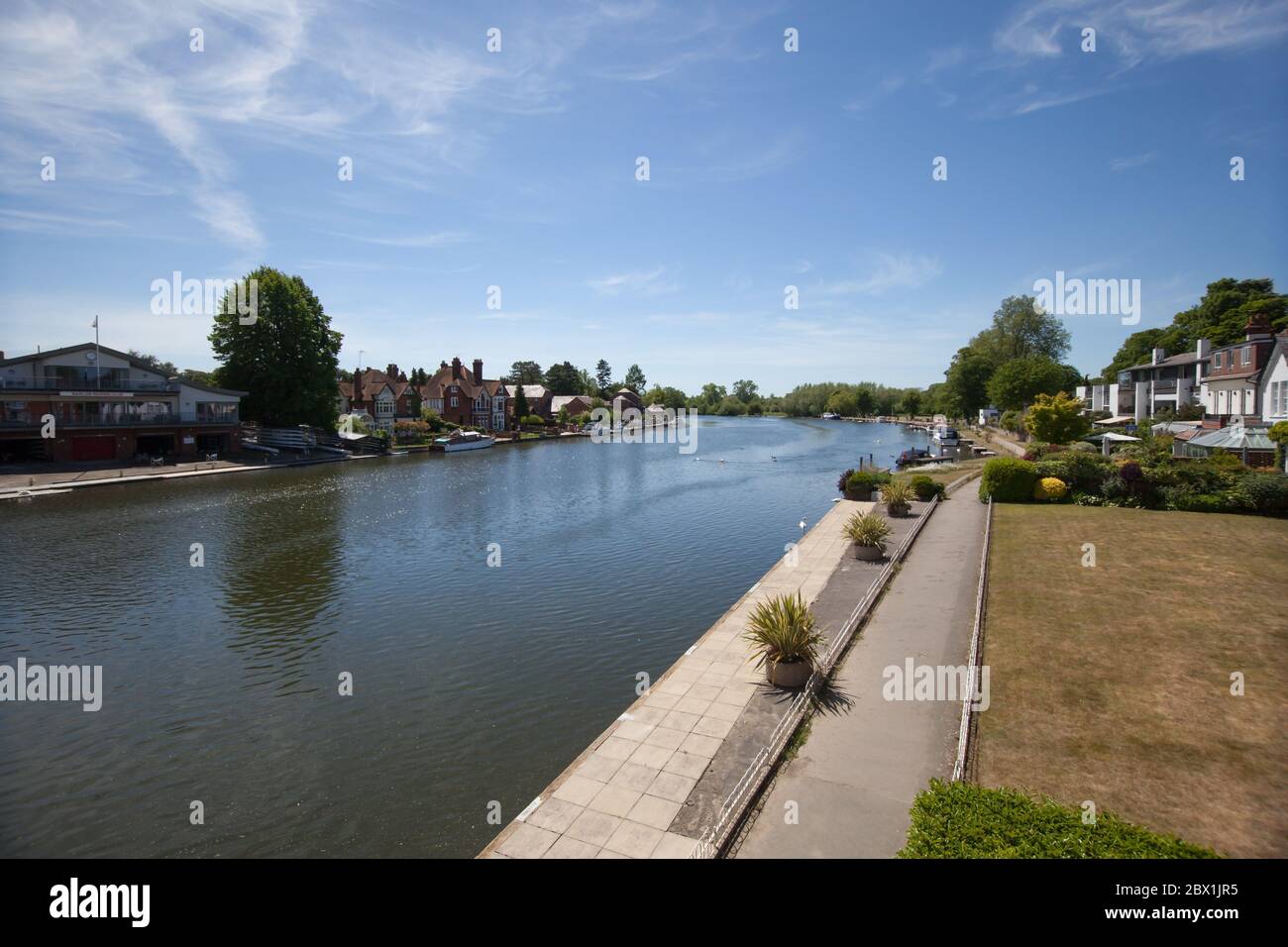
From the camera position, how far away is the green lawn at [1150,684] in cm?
843

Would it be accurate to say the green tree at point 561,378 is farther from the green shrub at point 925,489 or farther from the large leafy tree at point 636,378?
the green shrub at point 925,489

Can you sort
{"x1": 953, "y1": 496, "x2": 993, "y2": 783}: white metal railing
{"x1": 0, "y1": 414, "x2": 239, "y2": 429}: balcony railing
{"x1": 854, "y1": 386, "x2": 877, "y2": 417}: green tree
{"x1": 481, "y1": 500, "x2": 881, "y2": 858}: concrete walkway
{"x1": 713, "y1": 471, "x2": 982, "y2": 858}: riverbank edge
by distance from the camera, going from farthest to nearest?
{"x1": 854, "y1": 386, "x2": 877, "y2": 417}: green tree → {"x1": 0, "y1": 414, "x2": 239, "y2": 429}: balcony railing → {"x1": 953, "y1": 496, "x2": 993, "y2": 783}: white metal railing → {"x1": 481, "y1": 500, "x2": 881, "y2": 858}: concrete walkway → {"x1": 713, "y1": 471, "x2": 982, "y2": 858}: riverbank edge

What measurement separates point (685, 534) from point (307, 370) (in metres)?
50.0

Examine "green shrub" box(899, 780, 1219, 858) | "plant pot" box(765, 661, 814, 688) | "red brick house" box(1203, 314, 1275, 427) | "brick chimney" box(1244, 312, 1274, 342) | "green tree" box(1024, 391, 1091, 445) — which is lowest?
"plant pot" box(765, 661, 814, 688)

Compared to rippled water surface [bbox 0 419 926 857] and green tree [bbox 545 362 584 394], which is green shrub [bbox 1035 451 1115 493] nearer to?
rippled water surface [bbox 0 419 926 857]

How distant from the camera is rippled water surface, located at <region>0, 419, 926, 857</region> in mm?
10344

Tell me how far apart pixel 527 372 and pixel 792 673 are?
14021 centimetres

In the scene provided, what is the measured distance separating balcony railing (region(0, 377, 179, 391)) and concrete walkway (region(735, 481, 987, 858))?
62.1 m

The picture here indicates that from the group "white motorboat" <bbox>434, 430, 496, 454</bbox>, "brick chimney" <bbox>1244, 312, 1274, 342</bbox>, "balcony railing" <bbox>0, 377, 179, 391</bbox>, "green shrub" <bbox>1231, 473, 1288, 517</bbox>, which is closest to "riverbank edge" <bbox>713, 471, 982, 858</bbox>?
"green shrub" <bbox>1231, 473, 1288, 517</bbox>

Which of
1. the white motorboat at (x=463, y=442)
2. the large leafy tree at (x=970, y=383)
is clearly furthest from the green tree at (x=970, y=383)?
the white motorboat at (x=463, y=442)

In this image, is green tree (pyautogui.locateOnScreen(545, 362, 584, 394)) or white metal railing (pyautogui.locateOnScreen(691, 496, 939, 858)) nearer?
white metal railing (pyautogui.locateOnScreen(691, 496, 939, 858))

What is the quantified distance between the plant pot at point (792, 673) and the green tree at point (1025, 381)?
67.1 metres

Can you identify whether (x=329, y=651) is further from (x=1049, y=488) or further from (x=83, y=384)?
(x=83, y=384)
